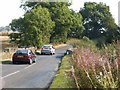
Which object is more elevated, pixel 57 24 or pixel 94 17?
pixel 94 17

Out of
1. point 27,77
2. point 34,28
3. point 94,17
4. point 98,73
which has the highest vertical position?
point 94,17

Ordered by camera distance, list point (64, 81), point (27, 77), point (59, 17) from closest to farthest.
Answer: point (64, 81) → point (27, 77) → point (59, 17)

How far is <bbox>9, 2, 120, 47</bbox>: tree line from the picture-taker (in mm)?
63094

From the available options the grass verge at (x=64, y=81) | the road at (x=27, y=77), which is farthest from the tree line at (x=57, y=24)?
the grass verge at (x=64, y=81)

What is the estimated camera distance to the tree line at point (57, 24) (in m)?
63.1

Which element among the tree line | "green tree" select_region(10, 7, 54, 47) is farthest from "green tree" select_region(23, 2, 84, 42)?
"green tree" select_region(10, 7, 54, 47)

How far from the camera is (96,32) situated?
105m

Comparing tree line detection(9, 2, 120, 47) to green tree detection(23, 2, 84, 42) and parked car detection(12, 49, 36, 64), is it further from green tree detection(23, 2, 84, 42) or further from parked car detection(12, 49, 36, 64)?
parked car detection(12, 49, 36, 64)

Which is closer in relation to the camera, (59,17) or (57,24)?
(59,17)

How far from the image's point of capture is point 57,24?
81.1 metres

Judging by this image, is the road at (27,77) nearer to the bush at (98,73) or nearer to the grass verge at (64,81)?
the grass verge at (64,81)

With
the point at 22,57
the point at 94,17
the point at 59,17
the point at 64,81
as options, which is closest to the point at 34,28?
the point at 59,17

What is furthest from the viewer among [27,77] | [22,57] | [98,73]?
[22,57]

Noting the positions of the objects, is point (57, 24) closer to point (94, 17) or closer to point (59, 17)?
point (59, 17)
